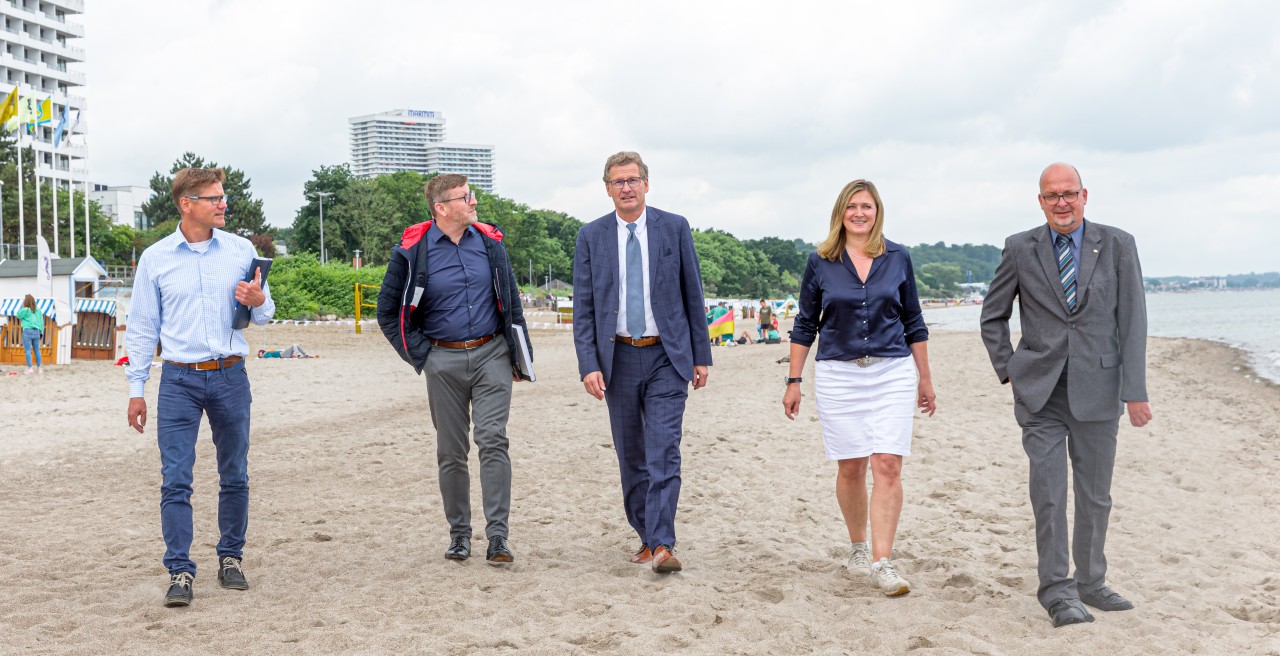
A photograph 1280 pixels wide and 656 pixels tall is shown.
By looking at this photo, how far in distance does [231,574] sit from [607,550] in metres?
1.91

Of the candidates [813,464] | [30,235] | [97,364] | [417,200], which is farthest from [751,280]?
[813,464]

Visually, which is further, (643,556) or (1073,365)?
(643,556)

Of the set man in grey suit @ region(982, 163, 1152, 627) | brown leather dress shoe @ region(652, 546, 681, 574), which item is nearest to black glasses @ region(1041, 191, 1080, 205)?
man in grey suit @ region(982, 163, 1152, 627)

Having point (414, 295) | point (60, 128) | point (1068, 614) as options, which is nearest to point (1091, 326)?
point (1068, 614)

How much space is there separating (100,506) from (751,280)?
468ft

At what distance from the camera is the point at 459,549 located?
5305mm

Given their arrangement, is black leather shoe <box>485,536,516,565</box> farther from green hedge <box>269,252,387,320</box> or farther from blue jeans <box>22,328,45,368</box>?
green hedge <box>269,252,387,320</box>

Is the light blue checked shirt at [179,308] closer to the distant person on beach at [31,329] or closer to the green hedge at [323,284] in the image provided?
the distant person on beach at [31,329]

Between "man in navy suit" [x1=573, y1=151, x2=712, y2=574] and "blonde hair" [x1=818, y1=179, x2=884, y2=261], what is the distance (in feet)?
2.16

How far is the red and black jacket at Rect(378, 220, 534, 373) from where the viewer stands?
510 centimetres

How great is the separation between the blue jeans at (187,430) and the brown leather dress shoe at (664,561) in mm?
2004

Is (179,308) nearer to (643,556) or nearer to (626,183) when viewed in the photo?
(626,183)

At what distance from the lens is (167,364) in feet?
14.9

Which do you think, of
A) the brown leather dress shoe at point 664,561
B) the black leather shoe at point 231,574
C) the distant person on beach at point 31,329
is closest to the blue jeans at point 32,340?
the distant person on beach at point 31,329
